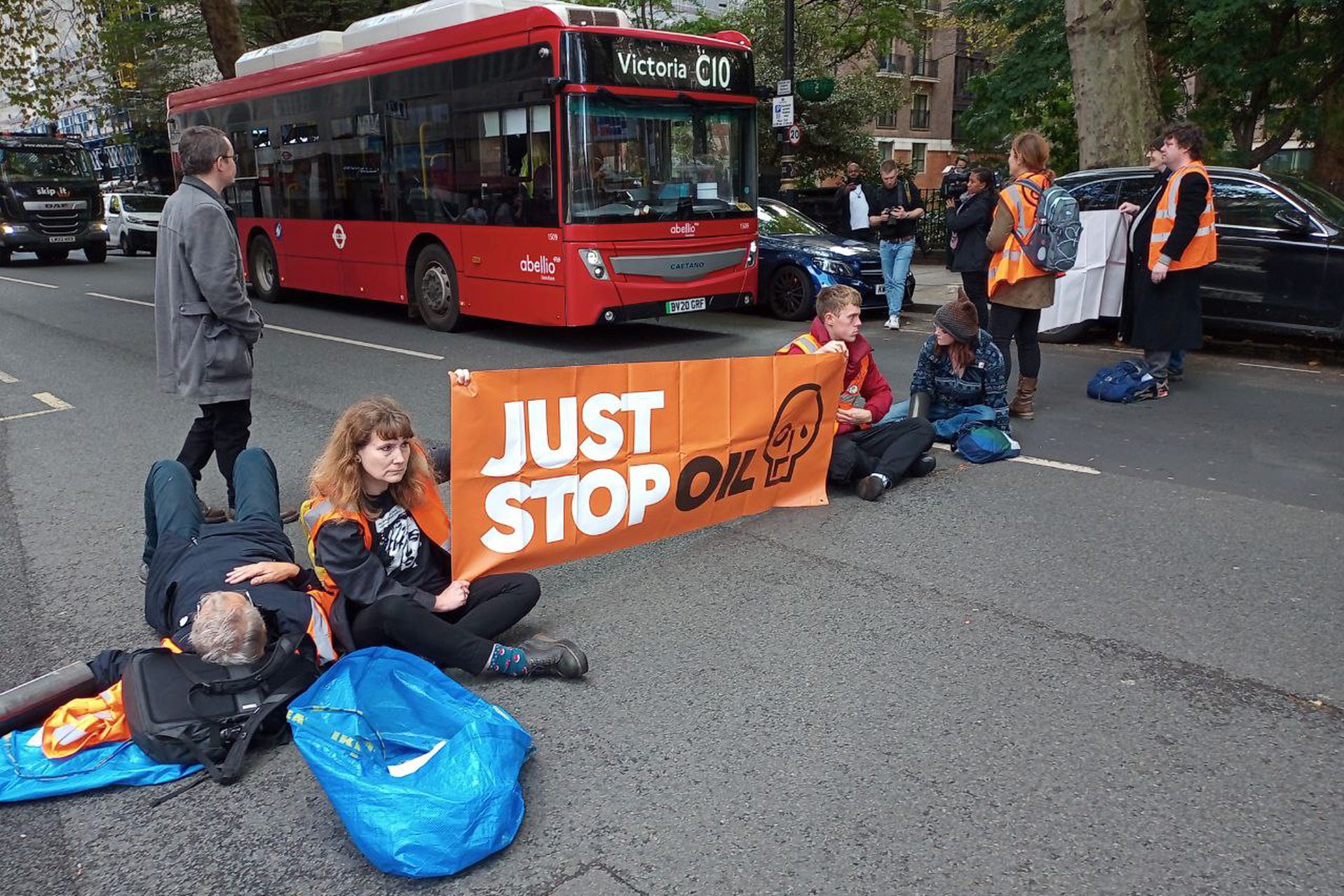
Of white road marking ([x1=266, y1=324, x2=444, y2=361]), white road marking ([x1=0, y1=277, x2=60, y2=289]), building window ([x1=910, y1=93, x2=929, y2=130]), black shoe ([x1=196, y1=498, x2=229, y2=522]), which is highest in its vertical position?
building window ([x1=910, y1=93, x2=929, y2=130])

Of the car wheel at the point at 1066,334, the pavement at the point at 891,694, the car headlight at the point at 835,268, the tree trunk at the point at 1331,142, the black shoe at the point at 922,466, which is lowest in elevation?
the pavement at the point at 891,694

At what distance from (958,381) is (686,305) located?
16.9ft

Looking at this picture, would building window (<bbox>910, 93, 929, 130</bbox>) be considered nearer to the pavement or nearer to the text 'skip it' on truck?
the text 'skip it' on truck

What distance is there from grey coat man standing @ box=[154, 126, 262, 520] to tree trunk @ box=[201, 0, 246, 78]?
20021mm

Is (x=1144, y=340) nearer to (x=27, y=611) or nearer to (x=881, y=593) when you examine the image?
(x=881, y=593)

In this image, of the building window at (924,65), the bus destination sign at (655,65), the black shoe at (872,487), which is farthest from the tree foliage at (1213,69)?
the building window at (924,65)

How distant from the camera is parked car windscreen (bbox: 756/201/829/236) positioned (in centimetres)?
1403

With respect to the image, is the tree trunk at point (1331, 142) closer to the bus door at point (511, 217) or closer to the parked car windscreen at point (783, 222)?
the parked car windscreen at point (783, 222)

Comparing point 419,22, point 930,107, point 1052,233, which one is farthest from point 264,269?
point 930,107

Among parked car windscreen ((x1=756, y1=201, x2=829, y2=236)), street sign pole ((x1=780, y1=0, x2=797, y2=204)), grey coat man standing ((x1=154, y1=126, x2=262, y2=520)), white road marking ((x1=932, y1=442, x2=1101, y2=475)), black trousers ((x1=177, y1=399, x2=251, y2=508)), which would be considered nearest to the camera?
grey coat man standing ((x1=154, y1=126, x2=262, y2=520))

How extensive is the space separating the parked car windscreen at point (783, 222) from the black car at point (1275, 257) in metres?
4.84

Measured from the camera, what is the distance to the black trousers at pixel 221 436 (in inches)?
209

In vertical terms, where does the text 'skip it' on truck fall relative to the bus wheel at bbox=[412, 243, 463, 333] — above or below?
above

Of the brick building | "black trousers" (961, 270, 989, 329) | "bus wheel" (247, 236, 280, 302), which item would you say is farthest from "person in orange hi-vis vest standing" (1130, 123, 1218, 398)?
the brick building
